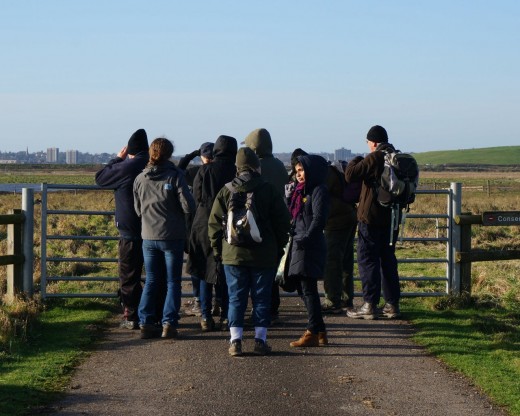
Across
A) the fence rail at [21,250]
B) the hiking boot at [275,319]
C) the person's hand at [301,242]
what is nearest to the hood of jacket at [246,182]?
the person's hand at [301,242]

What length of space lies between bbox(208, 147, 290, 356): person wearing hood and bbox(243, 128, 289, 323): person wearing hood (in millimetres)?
1280

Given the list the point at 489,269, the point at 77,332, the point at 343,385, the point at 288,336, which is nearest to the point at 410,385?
the point at 343,385

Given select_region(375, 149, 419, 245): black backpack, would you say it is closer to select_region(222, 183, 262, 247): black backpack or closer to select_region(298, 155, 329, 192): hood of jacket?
select_region(298, 155, 329, 192): hood of jacket

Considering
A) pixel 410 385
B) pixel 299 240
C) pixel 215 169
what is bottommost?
pixel 410 385

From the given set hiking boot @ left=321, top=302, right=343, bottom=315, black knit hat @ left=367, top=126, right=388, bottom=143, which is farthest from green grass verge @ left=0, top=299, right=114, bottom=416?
black knit hat @ left=367, top=126, right=388, bottom=143

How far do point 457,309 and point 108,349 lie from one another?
468 cm

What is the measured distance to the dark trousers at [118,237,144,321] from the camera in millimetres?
10148

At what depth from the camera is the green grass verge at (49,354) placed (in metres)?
7.09

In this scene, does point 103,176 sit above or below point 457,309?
above

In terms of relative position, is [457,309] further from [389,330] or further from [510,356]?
[510,356]

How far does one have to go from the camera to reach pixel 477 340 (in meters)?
9.54

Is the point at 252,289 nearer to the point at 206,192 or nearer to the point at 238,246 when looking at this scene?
the point at 238,246

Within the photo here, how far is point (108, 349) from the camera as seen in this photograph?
29.8ft

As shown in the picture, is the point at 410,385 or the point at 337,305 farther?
the point at 337,305
